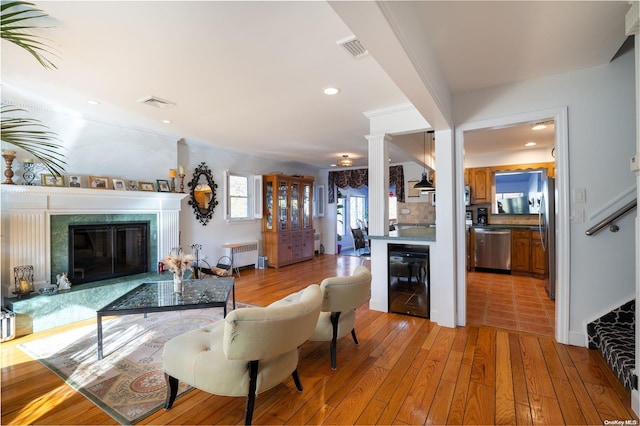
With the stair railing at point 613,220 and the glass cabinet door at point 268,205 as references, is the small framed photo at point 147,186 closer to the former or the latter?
the glass cabinet door at point 268,205

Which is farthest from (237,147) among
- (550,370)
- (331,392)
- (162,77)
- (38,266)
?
(550,370)

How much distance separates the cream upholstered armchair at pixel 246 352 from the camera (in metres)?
1.57

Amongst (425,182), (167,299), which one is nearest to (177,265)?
(167,299)

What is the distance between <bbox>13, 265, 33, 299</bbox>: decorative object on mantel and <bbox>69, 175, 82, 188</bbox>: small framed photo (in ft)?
3.42

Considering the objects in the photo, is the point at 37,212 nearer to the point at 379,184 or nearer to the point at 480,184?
the point at 379,184

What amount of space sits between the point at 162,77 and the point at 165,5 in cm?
106

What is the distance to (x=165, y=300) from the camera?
9.06 feet

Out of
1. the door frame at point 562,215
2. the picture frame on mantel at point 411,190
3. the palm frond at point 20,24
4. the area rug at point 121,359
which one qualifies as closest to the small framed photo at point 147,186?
the area rug at point 121,359

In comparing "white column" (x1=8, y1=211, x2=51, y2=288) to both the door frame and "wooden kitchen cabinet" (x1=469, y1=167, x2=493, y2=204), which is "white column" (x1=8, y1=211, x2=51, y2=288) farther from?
"wooden kitchen cabinet" (x1=469, y1=167, x2=493, y2=204)

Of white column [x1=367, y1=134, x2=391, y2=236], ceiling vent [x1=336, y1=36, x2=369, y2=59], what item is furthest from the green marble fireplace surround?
ceiling vent [x1=336, y1=36, x2=369, y2=59]

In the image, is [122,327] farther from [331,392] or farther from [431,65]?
[431,65]

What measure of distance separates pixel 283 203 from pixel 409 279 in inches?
162

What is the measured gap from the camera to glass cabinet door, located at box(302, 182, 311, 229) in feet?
24.8

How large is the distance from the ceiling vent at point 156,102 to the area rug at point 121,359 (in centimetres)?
250
